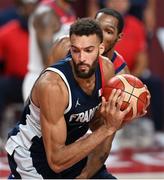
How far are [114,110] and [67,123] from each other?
41 centimetres

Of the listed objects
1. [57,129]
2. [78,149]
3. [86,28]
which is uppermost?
[86,28]

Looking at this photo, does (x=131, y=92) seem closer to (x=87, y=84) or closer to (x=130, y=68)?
(x=87, y=84)

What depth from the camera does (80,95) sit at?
5133 millimetres

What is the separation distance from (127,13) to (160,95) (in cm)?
116

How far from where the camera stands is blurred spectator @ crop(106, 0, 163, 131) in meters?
9.78

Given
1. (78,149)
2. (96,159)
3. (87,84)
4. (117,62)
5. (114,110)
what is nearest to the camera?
(114,110)

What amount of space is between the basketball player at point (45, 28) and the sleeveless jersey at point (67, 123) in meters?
2.37

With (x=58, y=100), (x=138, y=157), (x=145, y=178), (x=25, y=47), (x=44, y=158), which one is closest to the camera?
(x=58, y=100)

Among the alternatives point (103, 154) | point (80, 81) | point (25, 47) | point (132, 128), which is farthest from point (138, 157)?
point (80, 81)

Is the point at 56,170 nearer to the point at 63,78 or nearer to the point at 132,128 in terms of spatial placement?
the point at 63,78

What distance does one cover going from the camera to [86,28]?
499cm

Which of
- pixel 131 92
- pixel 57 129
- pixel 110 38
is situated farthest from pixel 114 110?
pixel 110 38

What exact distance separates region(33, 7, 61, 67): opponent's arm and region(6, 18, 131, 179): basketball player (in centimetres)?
251

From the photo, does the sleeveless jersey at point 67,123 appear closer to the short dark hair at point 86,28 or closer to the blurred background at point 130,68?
the short dark hair at point 86,28
